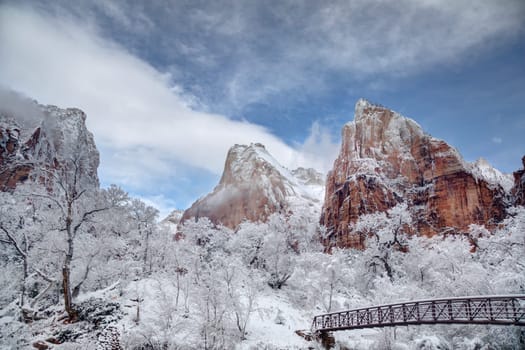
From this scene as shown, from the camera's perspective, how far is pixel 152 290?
22469mm

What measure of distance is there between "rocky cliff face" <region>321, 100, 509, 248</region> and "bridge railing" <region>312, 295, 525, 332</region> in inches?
1791

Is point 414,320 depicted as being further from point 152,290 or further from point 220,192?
point 220,192

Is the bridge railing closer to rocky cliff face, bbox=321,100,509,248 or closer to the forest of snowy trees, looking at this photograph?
the forest of snowy trees

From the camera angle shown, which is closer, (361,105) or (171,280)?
(171,280)

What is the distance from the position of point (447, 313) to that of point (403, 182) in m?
62.0

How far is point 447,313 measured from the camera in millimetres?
19078

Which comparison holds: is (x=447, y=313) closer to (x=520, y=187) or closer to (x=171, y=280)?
(x=171, y=280)

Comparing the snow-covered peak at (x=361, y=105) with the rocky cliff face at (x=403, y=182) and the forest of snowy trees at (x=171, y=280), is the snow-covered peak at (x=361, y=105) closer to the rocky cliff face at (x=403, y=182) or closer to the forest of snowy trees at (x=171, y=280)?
the rocky cliff face at (x=403, y=182)

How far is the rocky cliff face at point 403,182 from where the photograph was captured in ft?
216

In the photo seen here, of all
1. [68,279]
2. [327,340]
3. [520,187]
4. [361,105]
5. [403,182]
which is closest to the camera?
[68,279]

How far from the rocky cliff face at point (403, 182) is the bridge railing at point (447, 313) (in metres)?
45.5

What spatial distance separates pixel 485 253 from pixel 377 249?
858cm

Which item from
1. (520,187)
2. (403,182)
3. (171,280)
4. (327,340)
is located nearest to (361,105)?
(403,182)

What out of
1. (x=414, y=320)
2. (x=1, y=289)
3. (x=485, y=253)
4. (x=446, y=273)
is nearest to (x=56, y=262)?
(x=1, y=289)
